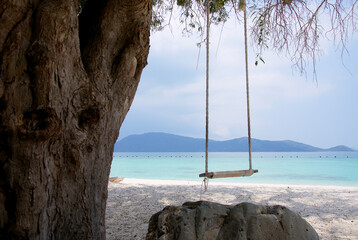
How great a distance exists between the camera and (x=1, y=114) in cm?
175

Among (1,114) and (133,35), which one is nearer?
(1,114)

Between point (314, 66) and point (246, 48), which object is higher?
point (246, 48)

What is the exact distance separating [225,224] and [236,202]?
10.5 feet

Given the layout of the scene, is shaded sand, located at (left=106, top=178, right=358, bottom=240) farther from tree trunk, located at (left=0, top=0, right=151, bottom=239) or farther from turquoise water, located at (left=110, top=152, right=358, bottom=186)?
turquoise water, located at (left=110, top=152, right=358, bottom=186)

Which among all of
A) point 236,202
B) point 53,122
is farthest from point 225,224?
point 236,202

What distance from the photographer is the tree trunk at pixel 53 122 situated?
1726 millimetres

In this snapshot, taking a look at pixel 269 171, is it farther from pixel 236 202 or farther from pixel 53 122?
pixel 53 122

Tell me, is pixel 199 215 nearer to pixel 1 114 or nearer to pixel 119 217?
pixel 1 114

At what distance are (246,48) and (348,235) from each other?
2.24 metres

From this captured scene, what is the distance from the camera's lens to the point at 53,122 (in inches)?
67.6

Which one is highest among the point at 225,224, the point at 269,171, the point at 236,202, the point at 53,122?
the point at 53,122

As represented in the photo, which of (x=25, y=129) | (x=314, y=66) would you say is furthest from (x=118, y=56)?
(x=314, y=66)

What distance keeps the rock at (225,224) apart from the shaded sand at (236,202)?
130cm

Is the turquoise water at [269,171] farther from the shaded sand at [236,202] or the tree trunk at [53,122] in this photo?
the tree trunk at [53,122]
